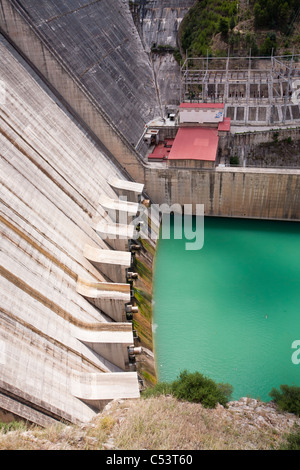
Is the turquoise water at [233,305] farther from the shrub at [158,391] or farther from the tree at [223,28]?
the tree at [223,28]

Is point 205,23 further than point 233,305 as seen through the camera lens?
Yes

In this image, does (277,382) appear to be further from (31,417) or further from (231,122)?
(231,122)

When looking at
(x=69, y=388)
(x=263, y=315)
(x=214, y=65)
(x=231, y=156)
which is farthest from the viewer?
(x=214, y=65)

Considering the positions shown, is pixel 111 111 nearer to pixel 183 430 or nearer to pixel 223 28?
pixel 223 28

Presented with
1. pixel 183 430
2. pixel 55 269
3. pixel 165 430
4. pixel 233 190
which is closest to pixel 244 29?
pixel 233 190

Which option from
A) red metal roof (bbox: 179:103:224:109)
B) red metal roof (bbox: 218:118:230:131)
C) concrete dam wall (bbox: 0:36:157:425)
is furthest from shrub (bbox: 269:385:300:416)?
red metal roof (bbox: 179:103:224:109)

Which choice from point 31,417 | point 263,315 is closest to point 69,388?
point 31,417

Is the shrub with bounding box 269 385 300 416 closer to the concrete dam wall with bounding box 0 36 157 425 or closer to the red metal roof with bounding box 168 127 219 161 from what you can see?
the concrete dam wall with bounding box 0 36 157 425
